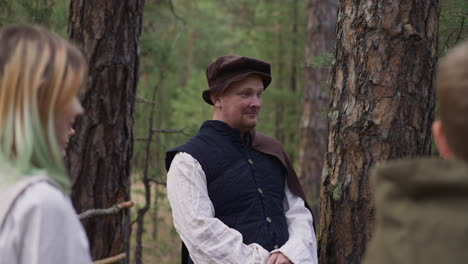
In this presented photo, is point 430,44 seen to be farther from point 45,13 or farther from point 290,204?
point 45,13

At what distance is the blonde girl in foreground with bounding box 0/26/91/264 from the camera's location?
59.7 inches

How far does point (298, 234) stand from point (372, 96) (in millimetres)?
872

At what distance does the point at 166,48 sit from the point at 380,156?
5534 millimetres

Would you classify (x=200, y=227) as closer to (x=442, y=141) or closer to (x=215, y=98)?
(x=215, y=98)

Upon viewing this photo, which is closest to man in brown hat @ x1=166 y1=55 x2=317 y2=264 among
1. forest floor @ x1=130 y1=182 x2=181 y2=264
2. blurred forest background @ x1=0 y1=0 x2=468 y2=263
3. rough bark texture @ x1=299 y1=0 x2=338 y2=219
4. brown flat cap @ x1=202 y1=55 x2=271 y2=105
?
brown flat cap @ x1=202 y1=55 x2=271 y2=105

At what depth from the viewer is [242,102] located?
10.5ft

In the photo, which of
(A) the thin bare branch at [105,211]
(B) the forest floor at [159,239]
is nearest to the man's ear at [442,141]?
(A) the thin bare branch at [105,211]

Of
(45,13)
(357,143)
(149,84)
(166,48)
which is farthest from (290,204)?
(149,84)

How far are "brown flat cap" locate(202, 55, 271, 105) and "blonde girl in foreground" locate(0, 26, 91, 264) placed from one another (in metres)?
1.63

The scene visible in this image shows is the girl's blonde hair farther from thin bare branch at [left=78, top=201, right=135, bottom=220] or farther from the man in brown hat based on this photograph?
thin bare branch at [left=78, top=201, right=135, bottom=220]

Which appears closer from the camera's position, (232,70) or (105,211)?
(232,70)

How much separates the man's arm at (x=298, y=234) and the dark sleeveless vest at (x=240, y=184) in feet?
0.19

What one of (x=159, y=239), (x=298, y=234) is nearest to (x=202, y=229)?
(x=298, y=234)

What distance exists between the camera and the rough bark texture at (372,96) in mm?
2943
